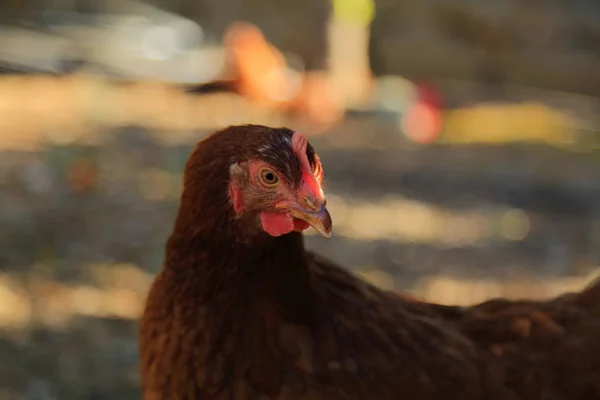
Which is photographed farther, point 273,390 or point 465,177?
point 465,177

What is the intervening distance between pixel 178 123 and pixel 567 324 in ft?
13.8

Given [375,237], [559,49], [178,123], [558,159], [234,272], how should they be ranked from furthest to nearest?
[559,49] < [178,123] < [558,159] < [375,237] < [234,272]

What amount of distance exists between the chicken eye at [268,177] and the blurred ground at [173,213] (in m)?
1.38

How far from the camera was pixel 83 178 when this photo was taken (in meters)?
4.29

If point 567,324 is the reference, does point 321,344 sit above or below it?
below

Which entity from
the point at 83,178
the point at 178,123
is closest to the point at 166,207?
the point at 83,178

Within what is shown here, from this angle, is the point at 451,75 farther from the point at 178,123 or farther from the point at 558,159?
the point at 178,123

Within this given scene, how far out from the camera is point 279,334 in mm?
1568

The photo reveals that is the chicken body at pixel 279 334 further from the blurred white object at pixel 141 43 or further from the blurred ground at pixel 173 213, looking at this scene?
the blurred white object at pixel 141 43

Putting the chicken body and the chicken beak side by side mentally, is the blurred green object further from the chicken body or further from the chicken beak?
the chicken beak

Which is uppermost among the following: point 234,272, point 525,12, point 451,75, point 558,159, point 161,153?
point 525,12

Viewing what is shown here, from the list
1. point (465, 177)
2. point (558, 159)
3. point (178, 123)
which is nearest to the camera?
point (465, 177)

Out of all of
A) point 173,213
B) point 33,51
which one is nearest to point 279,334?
point 173,213

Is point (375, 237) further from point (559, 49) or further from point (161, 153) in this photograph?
point (559, 49)
